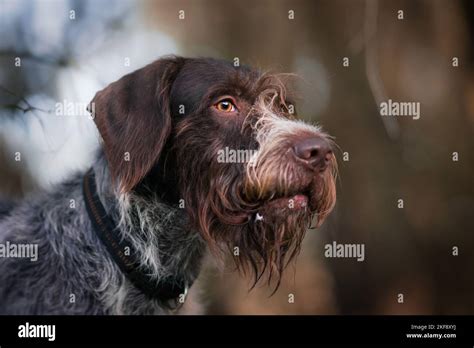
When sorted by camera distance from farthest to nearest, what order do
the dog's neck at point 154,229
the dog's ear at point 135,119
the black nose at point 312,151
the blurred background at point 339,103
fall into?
the blurred background at point 339,103 → the dog's neck at point 154,229 → the dog's ear at point 135,119 → the black nose at point 312,151

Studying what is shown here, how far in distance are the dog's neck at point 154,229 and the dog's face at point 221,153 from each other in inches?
3.5

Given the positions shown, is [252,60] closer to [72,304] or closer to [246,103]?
[246,103]

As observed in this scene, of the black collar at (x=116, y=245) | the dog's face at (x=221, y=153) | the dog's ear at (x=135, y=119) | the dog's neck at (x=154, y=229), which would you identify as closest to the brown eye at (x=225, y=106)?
the dog's face at (x=221, y=153)

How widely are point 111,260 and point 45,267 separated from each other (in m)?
0.42

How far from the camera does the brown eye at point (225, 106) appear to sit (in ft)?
10.9

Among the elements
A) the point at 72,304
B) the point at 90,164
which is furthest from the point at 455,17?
the point at 72,304

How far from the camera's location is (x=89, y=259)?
3.31 meters

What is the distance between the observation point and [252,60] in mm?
4668

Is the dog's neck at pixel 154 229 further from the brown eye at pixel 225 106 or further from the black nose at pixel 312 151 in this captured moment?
the black nose at pixel 312 151

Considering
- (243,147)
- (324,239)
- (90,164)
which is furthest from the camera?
(324,239)

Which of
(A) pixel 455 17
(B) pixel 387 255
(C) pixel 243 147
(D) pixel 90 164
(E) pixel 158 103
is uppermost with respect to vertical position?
(A) pixel 455 17

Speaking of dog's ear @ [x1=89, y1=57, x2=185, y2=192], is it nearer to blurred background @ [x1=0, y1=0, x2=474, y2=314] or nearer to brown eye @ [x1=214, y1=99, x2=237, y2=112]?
brown eye @ [x1=214, y1=99, x2=237, y2=112]

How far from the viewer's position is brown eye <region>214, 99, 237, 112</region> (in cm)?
332

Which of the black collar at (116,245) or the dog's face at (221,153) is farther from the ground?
the dog's face at (221,153)
